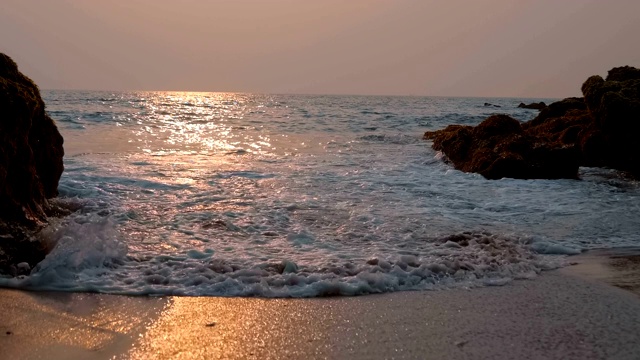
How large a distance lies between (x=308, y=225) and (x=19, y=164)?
2700mm

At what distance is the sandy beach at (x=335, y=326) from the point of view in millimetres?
2648

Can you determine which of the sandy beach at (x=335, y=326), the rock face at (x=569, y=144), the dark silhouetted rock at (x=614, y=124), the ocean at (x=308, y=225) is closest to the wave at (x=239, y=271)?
the ocean at (x=308, y=225)

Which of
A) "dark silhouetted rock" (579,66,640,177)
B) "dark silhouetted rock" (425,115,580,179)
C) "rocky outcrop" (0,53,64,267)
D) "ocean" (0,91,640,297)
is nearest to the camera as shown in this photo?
"ocean" (0,91,640,297)

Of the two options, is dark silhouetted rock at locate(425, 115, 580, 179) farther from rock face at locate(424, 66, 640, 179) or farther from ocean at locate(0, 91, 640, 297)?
ocean at locate(0, 91, 640, 297)

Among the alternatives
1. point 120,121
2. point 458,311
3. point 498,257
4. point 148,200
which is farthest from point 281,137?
point 458,311

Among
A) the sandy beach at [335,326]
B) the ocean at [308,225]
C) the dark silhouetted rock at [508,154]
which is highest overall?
the dark silhouetted rock at [508,154]

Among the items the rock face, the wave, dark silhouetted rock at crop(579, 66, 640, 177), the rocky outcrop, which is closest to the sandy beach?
the wave

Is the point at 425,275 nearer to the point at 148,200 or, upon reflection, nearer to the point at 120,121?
the point at 148,200

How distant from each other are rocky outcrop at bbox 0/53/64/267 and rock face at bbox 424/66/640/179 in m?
6.71

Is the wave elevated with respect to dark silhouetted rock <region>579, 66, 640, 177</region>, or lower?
lower

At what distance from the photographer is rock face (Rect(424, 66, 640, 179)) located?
8.90 meters

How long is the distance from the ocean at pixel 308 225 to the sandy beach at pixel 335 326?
24cm

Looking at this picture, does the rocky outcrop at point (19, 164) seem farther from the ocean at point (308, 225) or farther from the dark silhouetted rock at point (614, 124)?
the dark silhouetted rock at point (614, 124)

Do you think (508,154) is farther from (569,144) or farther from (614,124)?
(614,124)
